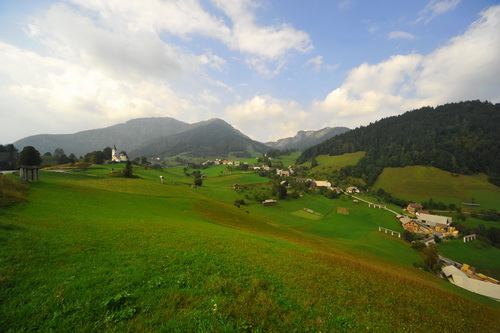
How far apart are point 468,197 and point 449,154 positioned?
147 feet

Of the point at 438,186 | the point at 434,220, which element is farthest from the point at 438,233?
the point at 438,186

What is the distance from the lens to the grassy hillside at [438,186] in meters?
99.8

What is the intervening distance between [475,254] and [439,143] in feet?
431

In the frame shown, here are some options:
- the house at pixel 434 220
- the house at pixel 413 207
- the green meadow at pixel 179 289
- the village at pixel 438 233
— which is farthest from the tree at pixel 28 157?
the house at pixel 413 207

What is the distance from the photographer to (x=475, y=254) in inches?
2136

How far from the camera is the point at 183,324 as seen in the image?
17.7 feet

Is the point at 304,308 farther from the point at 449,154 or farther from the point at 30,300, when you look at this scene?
the point at 449,154

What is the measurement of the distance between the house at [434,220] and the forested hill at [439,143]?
52104 millimetres

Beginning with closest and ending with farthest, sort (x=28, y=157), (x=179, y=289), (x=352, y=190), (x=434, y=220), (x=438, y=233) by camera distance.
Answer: (x=179, y=289) < (x=28, y=157) < (x=438, y=233) < (x=434, y=220) < (x=352, y=190)

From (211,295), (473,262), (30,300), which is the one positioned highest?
(30,300)

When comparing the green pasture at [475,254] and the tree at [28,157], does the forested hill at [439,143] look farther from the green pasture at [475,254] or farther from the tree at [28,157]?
the tree at [28,157]

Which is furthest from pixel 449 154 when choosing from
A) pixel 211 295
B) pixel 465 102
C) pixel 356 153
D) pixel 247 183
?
pixel 211 295

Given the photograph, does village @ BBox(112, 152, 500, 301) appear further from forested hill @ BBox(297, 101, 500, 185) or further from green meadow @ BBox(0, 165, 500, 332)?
forested hill @ BBox(297, 101, 500, 185)

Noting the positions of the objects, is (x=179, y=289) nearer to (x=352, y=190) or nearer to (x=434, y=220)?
(x=434, y=220)
